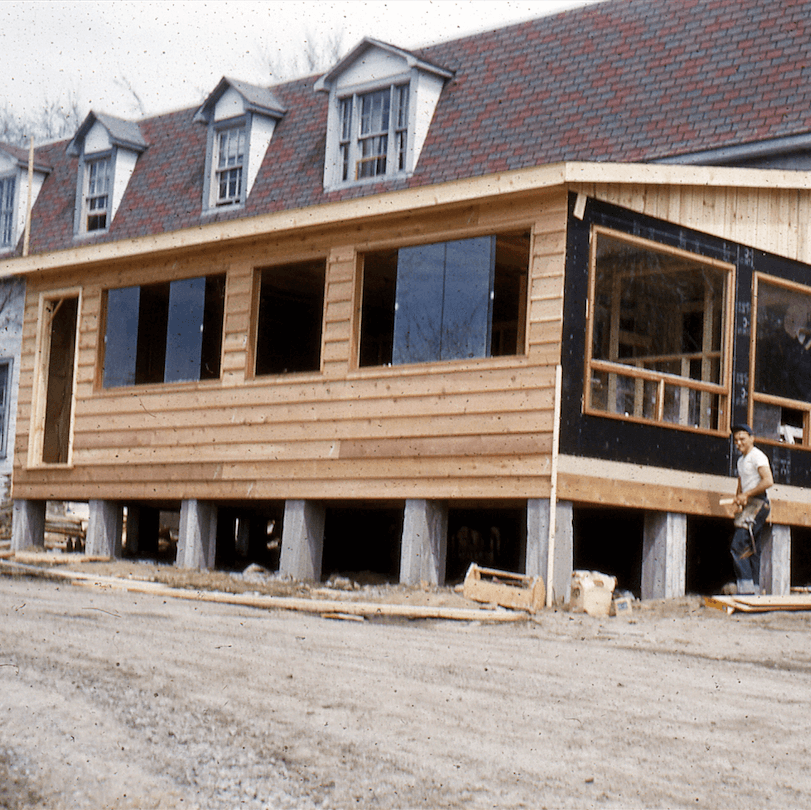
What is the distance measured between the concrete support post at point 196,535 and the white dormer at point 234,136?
511cm

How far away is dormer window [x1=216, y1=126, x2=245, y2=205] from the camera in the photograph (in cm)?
1919

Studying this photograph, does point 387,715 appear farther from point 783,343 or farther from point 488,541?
point 488,541

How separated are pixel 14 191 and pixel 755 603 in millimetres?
15657

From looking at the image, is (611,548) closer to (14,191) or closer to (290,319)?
(290,319)

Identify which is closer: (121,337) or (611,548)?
(611,548)

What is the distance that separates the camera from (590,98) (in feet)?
55.8

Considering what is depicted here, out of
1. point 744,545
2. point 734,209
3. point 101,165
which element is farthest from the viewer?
point 101,165

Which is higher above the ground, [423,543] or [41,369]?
[41,369]

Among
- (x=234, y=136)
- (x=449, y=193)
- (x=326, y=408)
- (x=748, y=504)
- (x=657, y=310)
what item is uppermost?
(x=234, y=136)

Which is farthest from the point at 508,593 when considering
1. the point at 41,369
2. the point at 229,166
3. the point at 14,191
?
the point at 14,191

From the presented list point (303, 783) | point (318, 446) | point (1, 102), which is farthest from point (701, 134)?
point (1, 102)

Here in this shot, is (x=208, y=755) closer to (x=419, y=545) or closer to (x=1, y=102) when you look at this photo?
(x=419, y=545)

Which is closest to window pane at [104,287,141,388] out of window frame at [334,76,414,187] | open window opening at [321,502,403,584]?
window frame at [334,76,414,187]

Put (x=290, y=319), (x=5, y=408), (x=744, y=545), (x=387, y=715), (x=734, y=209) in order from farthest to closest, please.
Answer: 1. (x=5, y=408)
2. (x=290, y=319)
3. (x=734, y=209)
4. (x=744, y=545)
5. (x=387, y=715)
